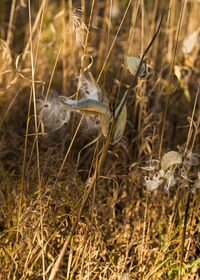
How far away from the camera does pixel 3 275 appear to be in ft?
2.68

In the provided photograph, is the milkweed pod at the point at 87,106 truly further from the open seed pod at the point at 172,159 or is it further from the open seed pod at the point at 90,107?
the open seed pod at the point at 172,159

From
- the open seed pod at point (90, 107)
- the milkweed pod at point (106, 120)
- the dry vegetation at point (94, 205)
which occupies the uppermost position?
the open seed pod at point (90, 107)

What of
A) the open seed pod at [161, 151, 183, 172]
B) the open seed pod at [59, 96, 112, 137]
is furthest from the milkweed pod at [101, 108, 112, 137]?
the open seed pod at [161, 151, 183, 172]

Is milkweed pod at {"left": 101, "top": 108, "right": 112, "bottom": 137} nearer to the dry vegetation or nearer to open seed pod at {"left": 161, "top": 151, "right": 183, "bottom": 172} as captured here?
the dry vegetation

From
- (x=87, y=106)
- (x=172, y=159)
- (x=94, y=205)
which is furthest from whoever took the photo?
(x=94, y=205)

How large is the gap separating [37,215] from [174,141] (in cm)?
71

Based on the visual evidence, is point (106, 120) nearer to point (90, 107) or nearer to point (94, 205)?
point (90, 107)

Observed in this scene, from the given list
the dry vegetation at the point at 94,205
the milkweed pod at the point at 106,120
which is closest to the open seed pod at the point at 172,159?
the dry vegetation at the point at 94,205

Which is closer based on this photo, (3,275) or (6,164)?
(3,275)

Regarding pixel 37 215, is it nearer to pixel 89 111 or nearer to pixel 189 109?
pixel 89 111

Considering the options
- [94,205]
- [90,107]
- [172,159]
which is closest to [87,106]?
[90,107]

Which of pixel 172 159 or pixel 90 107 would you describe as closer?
pixel 90 107

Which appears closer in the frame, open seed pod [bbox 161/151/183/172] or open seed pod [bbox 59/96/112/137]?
open seed pod [bbox 59/96/112/137]

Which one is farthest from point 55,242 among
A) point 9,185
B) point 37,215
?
point 9,185
